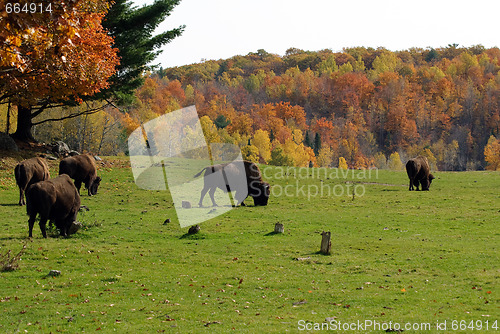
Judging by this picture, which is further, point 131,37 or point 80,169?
point 131,37

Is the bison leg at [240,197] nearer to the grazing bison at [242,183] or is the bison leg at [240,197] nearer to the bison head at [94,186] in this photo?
the grazing bison at [242,183]

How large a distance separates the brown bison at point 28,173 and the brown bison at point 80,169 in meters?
1.94

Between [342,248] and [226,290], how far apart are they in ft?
19.4

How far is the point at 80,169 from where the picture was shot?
83.5ft

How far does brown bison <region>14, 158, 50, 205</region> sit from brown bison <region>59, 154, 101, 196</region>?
1.94 meters

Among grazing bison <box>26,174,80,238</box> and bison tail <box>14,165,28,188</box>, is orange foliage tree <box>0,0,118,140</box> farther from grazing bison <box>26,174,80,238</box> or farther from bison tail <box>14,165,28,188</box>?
bison tail <box>14,165,28,188</box>

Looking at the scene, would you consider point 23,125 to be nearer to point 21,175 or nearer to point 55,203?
point 21,175

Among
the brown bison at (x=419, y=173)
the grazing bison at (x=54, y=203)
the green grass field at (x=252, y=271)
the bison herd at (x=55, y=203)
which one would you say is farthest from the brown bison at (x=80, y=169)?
the brown bison at (x=419, y=173)

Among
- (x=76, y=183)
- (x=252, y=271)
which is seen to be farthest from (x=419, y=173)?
(x=252, y=271)

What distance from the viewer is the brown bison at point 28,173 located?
22.0 metres

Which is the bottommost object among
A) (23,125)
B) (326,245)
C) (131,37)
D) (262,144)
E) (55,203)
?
(326,245)

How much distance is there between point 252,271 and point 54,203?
6486 millimetres

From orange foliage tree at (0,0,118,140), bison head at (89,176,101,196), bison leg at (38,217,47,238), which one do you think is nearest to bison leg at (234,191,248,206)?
bison head at (89,176,101,196)

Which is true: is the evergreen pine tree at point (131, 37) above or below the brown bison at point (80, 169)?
above
